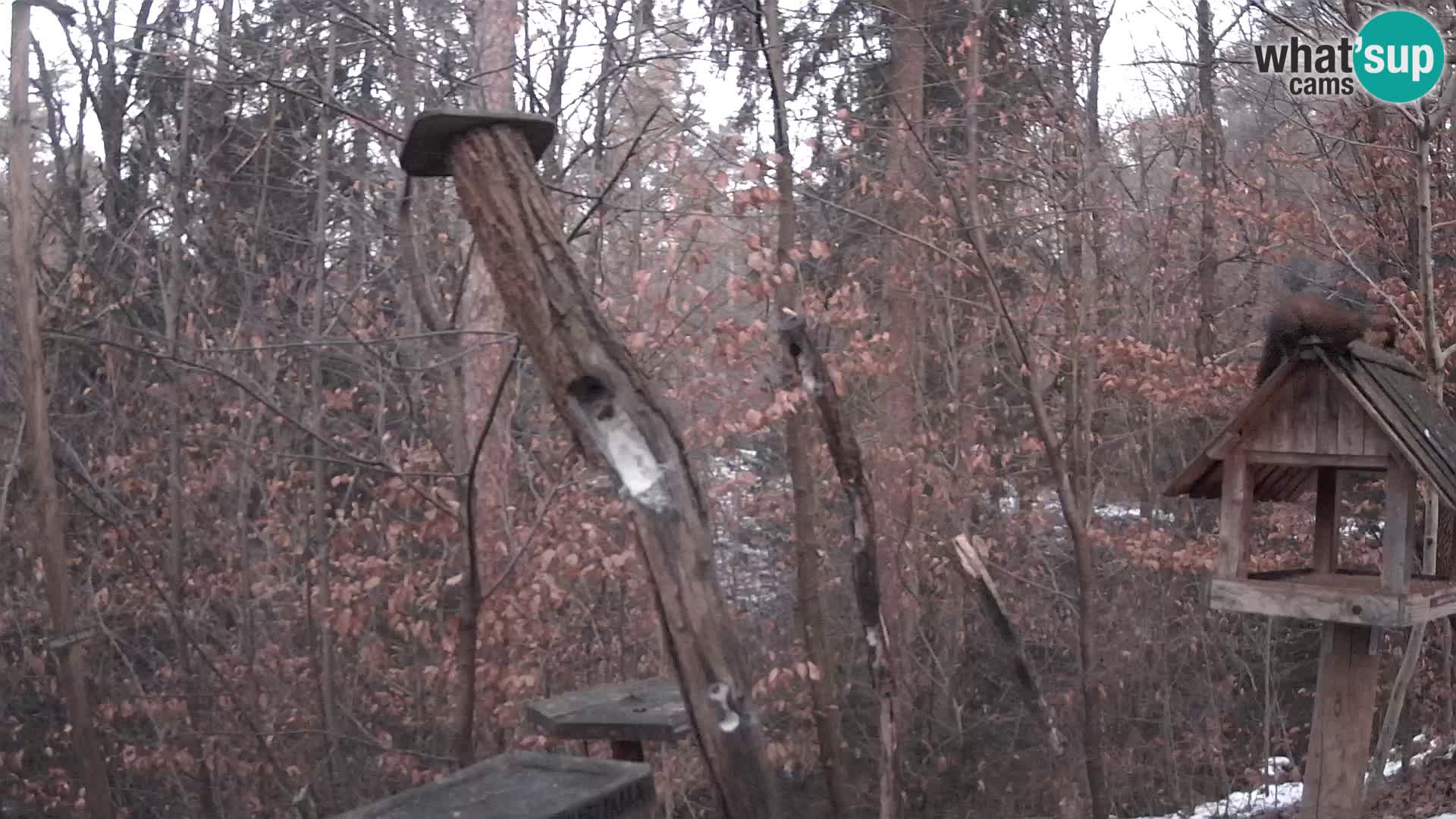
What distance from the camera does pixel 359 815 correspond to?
3.28m

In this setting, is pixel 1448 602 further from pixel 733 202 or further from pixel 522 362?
pixel 522 362

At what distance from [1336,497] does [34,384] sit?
19.8 feet

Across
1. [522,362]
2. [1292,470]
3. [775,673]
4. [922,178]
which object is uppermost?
[922,178]

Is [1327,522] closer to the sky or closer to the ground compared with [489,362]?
closer to the ground

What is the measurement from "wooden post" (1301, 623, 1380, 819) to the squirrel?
1220 mm

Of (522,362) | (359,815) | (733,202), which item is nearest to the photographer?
(359,815)

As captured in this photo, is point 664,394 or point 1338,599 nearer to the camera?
point 1338,599

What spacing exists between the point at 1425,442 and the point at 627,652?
6.22m

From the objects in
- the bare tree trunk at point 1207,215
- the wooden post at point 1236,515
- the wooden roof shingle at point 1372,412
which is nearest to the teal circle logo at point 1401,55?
the wooden roof shingle at point 1372,412

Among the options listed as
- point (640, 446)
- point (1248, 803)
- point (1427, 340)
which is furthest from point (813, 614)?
point (640, 446)

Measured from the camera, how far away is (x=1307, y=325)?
439cm

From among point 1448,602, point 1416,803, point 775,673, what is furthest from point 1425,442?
point 775,673

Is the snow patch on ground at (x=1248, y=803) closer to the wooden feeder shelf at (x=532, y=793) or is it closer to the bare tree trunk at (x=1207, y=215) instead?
the bare tree trunk at (x=1207, y=215)

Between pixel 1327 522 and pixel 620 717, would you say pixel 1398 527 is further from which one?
pixel 620 717
